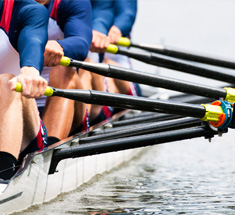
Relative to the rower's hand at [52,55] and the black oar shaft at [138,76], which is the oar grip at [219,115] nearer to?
the black oar shaft at [138,76]

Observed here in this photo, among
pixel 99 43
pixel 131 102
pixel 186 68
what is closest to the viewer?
pixel 131 102

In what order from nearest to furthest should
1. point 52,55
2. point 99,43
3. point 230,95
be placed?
point 52,55 → point 230,95 → point 99,43

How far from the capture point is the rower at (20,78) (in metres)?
2.42

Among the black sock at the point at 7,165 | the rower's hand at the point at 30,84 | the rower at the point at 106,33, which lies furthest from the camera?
the rower at the point at 106,33

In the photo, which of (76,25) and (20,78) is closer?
(20,78)

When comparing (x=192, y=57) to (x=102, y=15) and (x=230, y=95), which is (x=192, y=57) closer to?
(x=102, y=15)

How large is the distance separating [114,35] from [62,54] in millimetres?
1988

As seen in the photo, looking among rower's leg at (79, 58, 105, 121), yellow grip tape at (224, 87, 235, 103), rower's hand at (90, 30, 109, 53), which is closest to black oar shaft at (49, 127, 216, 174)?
yellow grip tape at (224, 87, 235, 103)

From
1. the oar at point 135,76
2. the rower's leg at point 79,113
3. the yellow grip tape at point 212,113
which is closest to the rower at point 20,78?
the oar at point 135,76

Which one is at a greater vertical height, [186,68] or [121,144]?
[186,68]

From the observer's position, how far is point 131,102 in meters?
2.77

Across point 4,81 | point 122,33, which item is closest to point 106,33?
point 122,33

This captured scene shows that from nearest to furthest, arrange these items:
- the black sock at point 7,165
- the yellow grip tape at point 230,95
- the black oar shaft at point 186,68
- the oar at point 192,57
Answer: the black sock at point 7,165
the yellow grip tape at point 230,95
the black oar shaft at point 186,68
the oar at point 192,57

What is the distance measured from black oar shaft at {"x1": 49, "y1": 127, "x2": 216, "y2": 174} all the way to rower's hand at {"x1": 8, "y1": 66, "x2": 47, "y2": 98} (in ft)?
1.60
